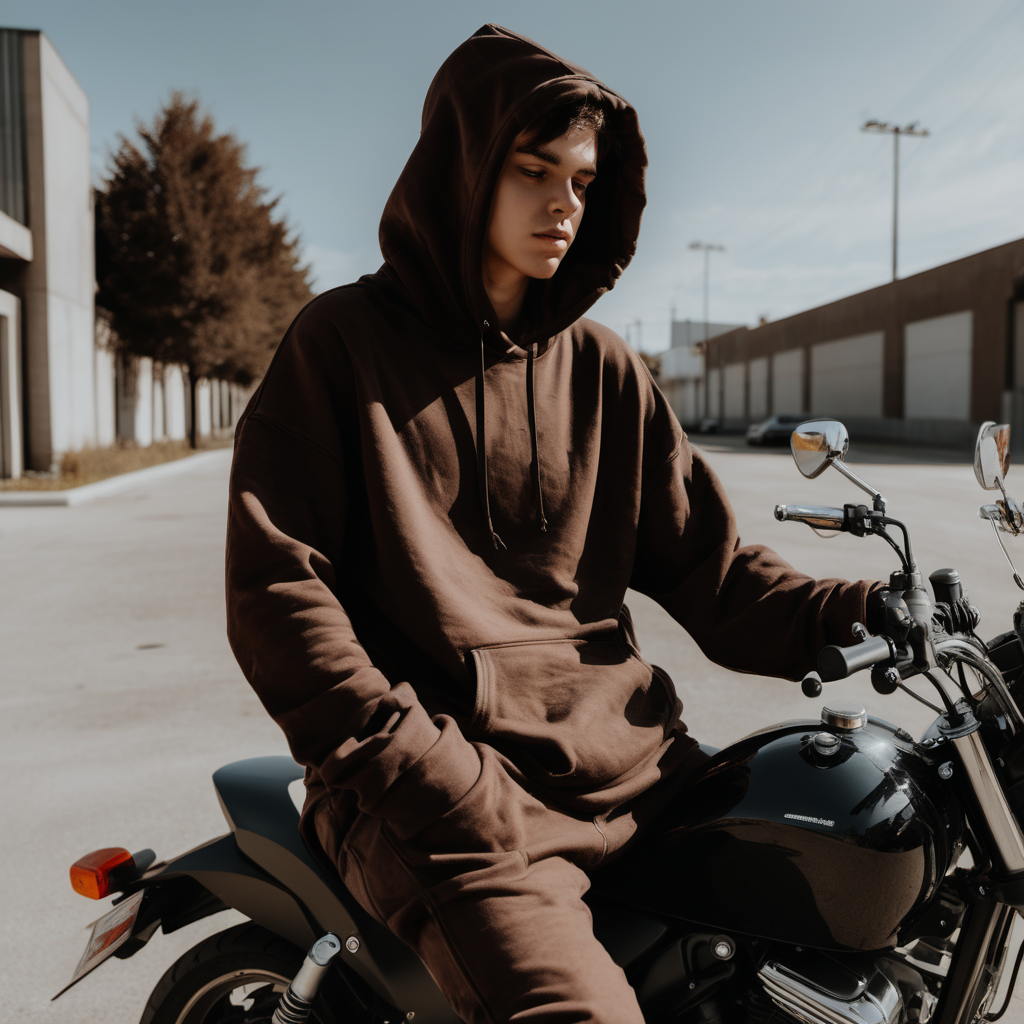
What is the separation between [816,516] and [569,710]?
521 mm

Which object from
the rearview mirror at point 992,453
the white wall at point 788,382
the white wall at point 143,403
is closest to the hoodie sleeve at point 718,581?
the rearview mirror at point 992,453

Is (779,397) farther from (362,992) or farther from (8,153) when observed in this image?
(362,992)

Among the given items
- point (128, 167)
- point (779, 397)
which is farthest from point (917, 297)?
point (128, 167)

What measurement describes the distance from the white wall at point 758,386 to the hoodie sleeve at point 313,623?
5989 centimetres

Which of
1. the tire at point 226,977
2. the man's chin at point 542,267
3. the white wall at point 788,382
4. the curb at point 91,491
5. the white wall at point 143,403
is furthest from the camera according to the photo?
the white wall at point 788,382

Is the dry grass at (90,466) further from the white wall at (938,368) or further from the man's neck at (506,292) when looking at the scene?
the white wall at (938,368)

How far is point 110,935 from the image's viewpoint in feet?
5.49

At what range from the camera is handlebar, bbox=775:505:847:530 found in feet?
4.91

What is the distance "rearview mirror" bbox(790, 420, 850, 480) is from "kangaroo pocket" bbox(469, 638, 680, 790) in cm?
49

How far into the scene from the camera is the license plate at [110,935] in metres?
1.65

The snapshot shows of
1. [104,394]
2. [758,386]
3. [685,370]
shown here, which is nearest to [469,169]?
[104,394]

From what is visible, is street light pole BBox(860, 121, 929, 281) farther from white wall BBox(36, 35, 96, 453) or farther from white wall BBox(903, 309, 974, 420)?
white wall BBox(36, 35, 96, 453)

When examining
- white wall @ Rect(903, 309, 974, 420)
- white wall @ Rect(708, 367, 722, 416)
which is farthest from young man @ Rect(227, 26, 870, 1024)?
white wall @ Rect(708, 367, 722, 416)

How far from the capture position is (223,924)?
2826 mm
